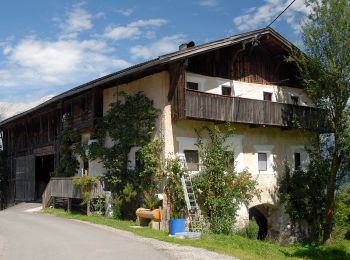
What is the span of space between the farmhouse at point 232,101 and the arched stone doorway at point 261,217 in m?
0.06

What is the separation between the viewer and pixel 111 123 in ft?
80.4

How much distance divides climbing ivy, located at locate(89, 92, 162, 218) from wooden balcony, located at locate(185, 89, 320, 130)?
2159mm

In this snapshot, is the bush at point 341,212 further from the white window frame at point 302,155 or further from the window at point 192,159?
the window at point 192,159

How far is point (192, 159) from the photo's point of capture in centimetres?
2219

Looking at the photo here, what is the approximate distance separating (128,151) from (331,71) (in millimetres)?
10489

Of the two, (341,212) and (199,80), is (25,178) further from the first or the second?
(341,212)

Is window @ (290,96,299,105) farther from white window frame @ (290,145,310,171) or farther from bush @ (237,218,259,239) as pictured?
bush @ (237,218,259,239)

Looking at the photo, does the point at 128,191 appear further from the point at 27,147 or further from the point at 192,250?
the point at 27,147

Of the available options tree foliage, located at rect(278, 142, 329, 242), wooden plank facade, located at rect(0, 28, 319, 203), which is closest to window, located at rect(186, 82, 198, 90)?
wooden plank facade, located at rect(0, 28, 319, 203)

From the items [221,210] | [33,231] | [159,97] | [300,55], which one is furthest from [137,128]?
[300,55]

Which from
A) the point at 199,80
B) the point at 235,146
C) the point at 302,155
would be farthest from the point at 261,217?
the point at 199,80

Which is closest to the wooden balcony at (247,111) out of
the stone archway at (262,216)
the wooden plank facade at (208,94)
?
the wooden plank facade at (208,94)

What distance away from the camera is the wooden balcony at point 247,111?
20891mm

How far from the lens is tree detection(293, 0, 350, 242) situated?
862 inches
